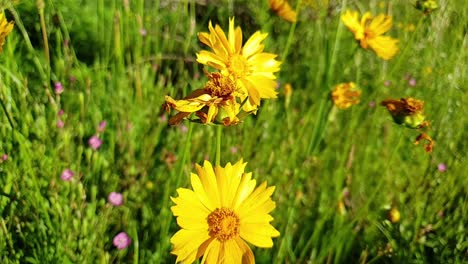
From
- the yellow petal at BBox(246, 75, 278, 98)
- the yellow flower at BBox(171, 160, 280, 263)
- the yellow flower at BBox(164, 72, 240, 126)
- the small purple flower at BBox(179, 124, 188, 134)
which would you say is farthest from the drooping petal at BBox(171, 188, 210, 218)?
the small purple flower at BBox(179, 124, 188, 134)

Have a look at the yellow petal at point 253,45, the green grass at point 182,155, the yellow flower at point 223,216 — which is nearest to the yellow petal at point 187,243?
the yellow flower at point 223,216

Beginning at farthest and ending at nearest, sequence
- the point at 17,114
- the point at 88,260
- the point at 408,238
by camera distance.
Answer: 1. the point at 408,238
2. the point at 17,114
3. the point at 88,260

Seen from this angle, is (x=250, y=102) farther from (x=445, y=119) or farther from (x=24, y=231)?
(x=445, y=119)

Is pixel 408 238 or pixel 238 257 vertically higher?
pixel 238 257

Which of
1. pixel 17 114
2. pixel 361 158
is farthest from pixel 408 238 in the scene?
pixel 17 114

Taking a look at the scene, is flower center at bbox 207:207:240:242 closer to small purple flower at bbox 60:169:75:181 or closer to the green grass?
the green grass

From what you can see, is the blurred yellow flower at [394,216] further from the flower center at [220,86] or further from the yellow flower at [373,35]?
the flower center at [220,86]

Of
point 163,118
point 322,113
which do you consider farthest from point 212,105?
point 163,118
